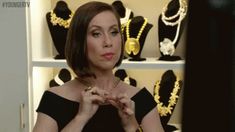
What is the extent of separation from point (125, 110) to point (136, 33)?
18.9 inches

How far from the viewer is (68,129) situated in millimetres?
520

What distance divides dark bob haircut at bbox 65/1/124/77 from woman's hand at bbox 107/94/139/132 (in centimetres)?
8

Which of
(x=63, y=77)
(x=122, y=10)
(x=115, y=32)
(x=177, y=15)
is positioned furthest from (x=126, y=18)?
(x=115, y=32)

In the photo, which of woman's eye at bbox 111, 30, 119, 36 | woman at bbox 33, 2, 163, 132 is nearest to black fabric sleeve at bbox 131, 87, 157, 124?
woman at bbox 33, 2, 163, 132

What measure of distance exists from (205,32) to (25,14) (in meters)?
1.01

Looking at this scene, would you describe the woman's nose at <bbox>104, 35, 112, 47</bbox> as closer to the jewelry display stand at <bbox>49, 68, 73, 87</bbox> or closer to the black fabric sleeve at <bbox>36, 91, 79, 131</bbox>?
the black fabric sleeve at <bbox>36, 91, 79, 131</bbox>

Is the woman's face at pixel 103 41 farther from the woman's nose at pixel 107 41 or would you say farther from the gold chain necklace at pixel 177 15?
the gold chain necklace at pixel 177 15

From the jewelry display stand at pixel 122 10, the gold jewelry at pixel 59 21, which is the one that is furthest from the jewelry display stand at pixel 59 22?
the jewelry display stand at pixel 122 10

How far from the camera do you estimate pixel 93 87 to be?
53 centimetres

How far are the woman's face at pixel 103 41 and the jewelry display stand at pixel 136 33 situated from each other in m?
0.38

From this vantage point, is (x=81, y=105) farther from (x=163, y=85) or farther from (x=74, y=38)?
(x=163, y=85)

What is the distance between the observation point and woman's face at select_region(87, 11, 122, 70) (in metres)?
0.56
